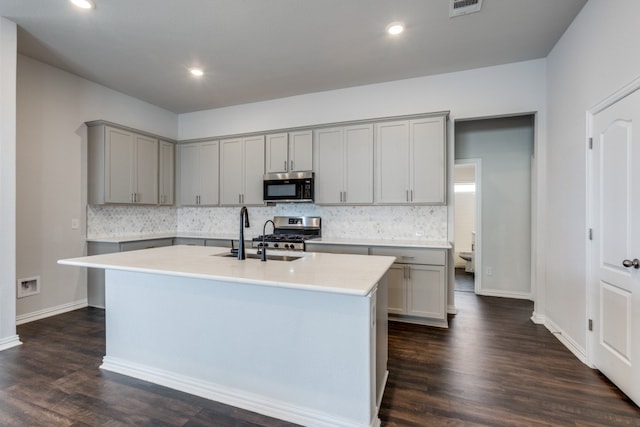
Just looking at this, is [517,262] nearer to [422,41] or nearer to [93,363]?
[422,41]

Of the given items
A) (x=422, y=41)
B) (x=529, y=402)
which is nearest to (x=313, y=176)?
(x=422, y=41)

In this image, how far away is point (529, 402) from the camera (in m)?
1.95

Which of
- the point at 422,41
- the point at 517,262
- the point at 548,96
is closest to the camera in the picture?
the point at 422,41

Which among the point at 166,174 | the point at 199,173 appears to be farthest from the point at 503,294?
the point at 166,174

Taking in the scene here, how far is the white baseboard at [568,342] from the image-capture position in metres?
2.49

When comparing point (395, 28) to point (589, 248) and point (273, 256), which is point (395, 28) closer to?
point (273, 256)

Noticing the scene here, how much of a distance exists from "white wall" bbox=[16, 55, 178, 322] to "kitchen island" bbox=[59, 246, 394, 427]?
1.91m

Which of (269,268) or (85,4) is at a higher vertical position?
(85,4)

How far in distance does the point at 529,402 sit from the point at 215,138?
15.5 feet

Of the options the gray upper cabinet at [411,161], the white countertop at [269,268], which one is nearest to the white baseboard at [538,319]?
the gray upper cabinet at [411,161]

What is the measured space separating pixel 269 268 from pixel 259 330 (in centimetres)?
38

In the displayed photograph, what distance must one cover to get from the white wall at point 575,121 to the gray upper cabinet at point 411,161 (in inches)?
41.9

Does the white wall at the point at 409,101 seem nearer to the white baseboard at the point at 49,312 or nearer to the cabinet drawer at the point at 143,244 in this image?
the cabinet drawer at the point at 143,244

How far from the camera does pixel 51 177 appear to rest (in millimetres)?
3600
